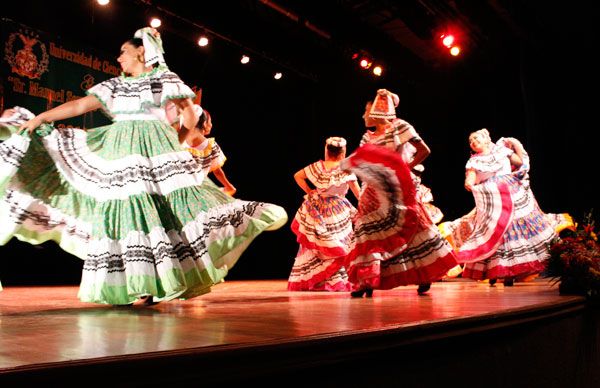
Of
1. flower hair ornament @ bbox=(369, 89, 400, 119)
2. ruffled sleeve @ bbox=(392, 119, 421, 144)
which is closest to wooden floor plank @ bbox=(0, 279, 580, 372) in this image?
ruffled sleeve @ bbox=(392, 119, 421, 144)

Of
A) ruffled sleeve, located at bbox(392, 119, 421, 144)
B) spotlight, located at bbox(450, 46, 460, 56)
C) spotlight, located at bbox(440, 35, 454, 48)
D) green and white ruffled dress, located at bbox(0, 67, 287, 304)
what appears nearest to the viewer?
green and white ruffled dress, located at bbox(0, 67, 287, 304)

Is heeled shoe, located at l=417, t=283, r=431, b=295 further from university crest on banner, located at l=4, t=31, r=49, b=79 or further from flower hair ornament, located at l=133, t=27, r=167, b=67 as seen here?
university crest on banner, located at l=4, t=31, r=49, b=79

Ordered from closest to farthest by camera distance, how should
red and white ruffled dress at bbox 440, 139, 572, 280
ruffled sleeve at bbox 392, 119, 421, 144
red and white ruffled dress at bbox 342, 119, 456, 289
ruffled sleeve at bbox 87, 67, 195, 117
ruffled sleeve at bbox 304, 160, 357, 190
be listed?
1. ruffled sleeve at bbox 87, 67, 195, 117
2. red and white ruffled dress at bbox 342, 119, 456, 289
3. ruffled sleeve at bbox 392, 119, 421, 144
4. ruffled sleeve at bbox 304, 160, 357, 190
5. red and white ruffled dress at bbox 440, 139, 572, 280

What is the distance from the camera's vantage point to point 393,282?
13.0ft

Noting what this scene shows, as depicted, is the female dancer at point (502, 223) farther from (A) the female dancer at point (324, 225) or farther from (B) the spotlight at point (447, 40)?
(B) the spotlight at point (447, 40)

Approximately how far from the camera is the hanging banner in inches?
199

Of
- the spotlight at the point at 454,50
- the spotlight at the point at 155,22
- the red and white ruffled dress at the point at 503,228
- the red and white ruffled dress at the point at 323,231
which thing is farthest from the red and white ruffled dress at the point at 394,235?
the spotlight at the point at 454,50

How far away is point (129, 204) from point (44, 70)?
131 inches

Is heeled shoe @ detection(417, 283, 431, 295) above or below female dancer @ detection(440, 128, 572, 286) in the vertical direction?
below

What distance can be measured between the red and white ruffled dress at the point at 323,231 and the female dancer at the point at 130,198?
2.31m

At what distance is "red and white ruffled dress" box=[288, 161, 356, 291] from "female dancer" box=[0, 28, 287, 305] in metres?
2.31

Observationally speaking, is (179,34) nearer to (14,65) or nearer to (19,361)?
(14,65)

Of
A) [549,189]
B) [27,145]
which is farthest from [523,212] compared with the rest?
[27,145]

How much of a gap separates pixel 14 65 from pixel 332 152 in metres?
2.97
